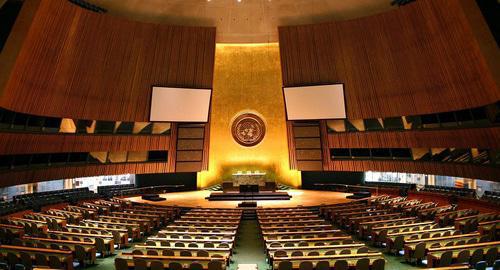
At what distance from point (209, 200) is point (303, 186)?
7.57 metres

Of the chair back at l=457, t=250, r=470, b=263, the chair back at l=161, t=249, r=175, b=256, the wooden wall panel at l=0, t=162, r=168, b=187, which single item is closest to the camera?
the chair back at l=457, t=250, r=470, b=263

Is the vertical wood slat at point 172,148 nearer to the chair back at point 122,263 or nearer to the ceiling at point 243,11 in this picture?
the ceiling at point 243,11

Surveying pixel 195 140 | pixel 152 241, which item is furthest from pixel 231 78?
pixel 152 241

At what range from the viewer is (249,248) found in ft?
44.6

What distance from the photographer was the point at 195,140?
25.3m

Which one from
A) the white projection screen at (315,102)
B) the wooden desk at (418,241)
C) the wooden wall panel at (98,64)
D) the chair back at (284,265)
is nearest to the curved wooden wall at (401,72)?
the white projection screen at (315,102)

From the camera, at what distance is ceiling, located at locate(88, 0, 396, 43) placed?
22969 millimetres

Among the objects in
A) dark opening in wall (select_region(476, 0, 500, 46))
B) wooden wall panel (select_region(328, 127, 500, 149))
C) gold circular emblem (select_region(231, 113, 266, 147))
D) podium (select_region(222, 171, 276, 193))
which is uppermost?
dark opening in wall (select_region(476, 0, 500, 46))

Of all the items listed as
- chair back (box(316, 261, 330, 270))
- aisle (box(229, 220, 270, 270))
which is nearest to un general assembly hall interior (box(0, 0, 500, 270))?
chair back (box(316, 261, 330, 270))

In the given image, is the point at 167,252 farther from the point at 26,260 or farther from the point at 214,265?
the point at 26,260

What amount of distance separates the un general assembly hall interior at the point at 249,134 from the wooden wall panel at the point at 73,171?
3.1 inches

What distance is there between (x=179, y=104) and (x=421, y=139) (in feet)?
41.5

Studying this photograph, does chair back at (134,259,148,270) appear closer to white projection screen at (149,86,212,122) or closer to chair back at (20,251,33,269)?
chair back at (20,251,33,269)

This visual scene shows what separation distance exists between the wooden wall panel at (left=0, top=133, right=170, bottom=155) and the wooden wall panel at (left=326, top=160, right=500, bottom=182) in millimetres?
10422
